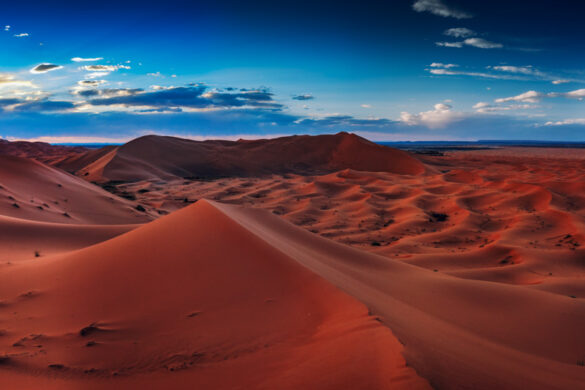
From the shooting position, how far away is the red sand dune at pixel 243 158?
81.1 feet

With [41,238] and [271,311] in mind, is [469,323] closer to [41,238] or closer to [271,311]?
[271,311]

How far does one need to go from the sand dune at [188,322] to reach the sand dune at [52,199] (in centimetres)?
636

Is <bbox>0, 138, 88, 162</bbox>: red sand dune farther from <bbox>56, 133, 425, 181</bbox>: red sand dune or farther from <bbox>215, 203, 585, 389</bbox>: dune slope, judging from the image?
<bbox>215, 203, 585, 389</bbox>: dune slope

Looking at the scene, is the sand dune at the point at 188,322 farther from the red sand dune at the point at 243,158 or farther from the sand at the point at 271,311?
the red sand dune at the point at 243,158

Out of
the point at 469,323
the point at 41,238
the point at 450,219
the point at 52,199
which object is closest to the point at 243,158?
the point at 52,199

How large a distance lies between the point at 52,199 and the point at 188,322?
11119 mm

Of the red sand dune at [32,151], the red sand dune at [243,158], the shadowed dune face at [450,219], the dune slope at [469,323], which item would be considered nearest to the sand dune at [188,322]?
the dune slope at [469,323]

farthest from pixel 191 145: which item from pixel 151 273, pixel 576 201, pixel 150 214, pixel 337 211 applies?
pixel 151 273

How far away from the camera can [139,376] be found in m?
2.55

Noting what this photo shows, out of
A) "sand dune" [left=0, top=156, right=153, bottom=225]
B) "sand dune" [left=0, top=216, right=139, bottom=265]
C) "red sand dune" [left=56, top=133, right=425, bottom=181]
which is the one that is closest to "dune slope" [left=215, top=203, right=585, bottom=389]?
"sand dune" [left=0, top=216, right=139, bottom=265]

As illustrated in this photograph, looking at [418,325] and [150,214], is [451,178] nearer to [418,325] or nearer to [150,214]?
[150,214]

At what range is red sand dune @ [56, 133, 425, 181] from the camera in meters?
24.7

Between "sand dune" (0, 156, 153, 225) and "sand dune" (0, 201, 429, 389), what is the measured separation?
636 cm

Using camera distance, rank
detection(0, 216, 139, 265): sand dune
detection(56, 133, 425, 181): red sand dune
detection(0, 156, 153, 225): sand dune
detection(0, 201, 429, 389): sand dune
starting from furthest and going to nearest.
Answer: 1. detection(56, 133, 425, 181): red sand dune
2. detection(0, 156, 153, 225): sand dune
3. detection(0, 216, 139, 265): sand dune
4. detection(0, 201, 429, 389): sand dune
